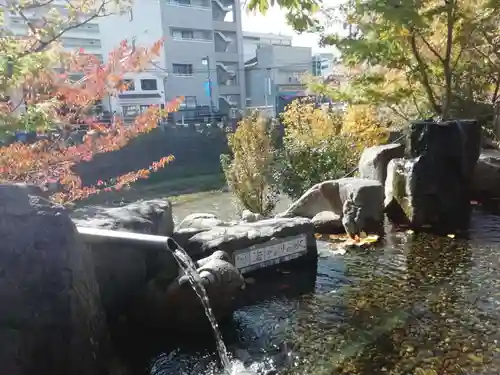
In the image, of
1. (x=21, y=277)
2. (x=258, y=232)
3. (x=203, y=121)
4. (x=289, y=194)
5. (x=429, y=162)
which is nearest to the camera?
(x=21, y=277)

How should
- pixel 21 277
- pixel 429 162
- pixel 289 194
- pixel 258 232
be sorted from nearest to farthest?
pixel 21 277 → pixel 258 232 → pixel 429 162 → pixel 289 194

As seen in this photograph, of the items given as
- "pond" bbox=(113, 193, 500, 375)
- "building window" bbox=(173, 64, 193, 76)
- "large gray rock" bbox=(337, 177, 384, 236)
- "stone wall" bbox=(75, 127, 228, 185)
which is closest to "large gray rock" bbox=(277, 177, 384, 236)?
"large gray rock" bbox=(337, 177, 384, 236)

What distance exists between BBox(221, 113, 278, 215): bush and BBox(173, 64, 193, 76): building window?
2475 centimetres

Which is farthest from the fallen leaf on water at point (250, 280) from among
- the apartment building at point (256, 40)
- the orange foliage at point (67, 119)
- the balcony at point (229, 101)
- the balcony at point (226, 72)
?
the apartment building at point (256, 40)

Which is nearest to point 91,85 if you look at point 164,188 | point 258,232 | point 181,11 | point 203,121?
point 258,232

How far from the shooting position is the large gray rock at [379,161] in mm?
8086

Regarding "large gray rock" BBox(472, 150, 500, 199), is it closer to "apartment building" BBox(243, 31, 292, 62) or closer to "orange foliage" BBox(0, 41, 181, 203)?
"orange foliage" BBox(0, 41, 181, 203)

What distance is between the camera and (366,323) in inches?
153

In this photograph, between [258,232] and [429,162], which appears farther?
[429,162]

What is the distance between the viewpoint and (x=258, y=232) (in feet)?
16.8

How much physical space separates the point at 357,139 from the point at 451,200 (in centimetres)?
375

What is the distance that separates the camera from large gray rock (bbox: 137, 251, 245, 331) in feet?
12.3

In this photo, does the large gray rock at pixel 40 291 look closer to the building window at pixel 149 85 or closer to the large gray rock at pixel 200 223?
the large gray rock at pixel 200 223

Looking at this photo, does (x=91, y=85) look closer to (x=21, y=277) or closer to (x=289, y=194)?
(x=289, y=194)
